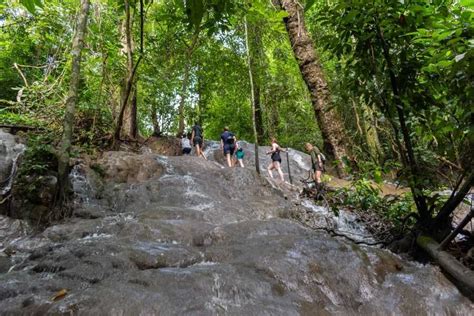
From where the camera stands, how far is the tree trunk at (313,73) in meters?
10.4

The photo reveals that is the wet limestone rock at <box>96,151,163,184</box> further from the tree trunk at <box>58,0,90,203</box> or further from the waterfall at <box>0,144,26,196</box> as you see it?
the tree trunk at <box>58,0,90,203</box>

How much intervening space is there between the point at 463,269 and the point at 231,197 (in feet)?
19.0

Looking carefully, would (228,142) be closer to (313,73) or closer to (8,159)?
(313,73)

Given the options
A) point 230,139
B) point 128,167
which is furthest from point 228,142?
point 128,167

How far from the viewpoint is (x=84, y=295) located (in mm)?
2992

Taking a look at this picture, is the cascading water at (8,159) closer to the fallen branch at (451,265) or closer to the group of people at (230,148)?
the group of people at (230,148)

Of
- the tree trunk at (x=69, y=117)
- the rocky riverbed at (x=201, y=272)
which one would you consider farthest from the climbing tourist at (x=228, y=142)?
the tree trunk at (x=69, y=117)

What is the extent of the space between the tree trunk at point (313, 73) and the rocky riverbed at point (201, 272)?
536cm

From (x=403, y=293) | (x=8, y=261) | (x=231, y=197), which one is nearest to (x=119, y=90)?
(x=231, y=197)

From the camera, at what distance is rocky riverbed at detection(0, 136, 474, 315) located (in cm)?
299

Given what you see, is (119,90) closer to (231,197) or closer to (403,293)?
(231,197)

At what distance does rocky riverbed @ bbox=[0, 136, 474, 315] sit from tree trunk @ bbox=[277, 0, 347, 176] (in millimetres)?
5359

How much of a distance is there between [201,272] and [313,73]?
26.5 ft

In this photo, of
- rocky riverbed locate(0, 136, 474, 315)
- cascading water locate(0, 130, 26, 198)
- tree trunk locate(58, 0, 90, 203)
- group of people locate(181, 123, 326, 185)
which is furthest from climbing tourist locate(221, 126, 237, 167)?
tree trunk locate(58, 0, 90, 203)
